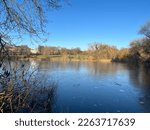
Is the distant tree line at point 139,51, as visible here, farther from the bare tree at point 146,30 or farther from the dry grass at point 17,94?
the dry grass at point 17,94

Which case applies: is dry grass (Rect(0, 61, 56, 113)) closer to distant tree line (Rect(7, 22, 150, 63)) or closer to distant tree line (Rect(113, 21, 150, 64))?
distant tree line (Rect(7, 22, 150, 63))

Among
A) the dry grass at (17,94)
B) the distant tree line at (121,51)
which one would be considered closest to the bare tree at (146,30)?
the distant tree line at (121,51)

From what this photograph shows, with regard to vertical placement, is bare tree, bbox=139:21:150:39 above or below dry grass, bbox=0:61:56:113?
above

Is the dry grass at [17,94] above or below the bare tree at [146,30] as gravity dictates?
below

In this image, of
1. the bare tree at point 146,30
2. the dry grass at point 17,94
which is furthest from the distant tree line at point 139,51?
the dry grass at point 17,94

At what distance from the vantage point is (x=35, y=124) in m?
3.76

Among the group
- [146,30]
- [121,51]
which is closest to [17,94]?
[146,30]

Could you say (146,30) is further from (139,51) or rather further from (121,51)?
(121,51)

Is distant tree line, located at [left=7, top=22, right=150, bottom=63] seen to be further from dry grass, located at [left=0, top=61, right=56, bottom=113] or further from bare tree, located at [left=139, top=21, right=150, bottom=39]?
dry grass, located at [left=0, top=61, right=56, bottom=113]

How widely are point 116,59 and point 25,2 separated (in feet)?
141

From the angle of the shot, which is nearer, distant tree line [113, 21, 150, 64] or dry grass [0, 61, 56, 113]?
dry grass [0, 61, 56, 113]

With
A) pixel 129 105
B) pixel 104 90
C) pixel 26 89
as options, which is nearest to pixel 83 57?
pixel 104 90

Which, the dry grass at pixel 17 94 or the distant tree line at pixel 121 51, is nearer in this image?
the dry grass at pixel 17 94

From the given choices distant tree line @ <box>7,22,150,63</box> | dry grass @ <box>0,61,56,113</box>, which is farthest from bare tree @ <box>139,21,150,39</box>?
dry grass @ <box>0,61,56,113</box>
